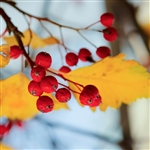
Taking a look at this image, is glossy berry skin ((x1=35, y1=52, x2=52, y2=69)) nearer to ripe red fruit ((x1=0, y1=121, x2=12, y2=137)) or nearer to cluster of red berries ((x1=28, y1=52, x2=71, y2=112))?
cluster of red berries ((x1=28, y1=52, x2=71, y2=112))

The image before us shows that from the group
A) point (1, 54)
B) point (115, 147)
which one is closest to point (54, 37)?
point (1, 54)

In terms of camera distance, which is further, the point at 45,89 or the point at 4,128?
the point at 4,128

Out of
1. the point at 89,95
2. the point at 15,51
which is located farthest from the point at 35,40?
the point at 89,95

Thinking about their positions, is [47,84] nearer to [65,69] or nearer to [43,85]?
[43,85]

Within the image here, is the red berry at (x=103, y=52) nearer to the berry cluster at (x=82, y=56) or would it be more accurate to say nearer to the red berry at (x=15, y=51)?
the berry cluster at (x=82, y=56)

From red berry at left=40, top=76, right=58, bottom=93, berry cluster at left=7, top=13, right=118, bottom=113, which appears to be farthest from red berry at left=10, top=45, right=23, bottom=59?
red berry at left=40, top=76, right=58, bottom=93

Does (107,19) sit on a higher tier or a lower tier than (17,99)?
higher
